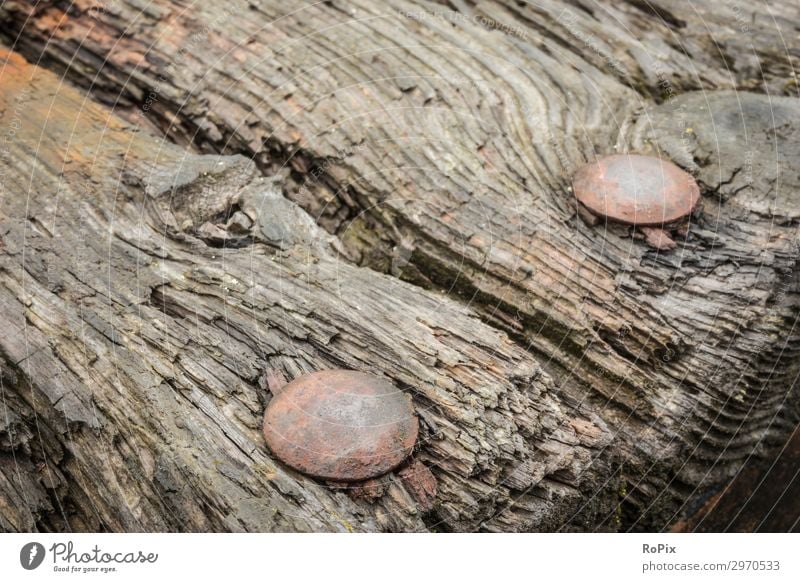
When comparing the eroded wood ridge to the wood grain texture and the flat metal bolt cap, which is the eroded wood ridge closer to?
the wood grain texture

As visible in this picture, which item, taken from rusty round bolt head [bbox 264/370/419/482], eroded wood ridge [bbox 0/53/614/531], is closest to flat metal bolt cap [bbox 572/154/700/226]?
eroded wood ridge [bbox 0/53/614/531]

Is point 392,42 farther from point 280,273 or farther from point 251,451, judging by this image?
point 251,451

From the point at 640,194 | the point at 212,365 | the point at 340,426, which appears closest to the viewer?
the point at 340,426

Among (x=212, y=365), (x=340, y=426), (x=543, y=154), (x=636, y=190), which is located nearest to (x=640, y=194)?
(x=636, y=190)

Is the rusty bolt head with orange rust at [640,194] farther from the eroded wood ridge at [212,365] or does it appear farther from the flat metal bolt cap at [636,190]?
the eroded wood ridge at [212,365]

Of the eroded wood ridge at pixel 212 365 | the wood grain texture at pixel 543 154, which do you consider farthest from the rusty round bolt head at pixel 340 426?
the wood grain texture at pixel 543 154

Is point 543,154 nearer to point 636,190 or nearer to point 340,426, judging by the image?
point 636,190

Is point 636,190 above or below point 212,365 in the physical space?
above
